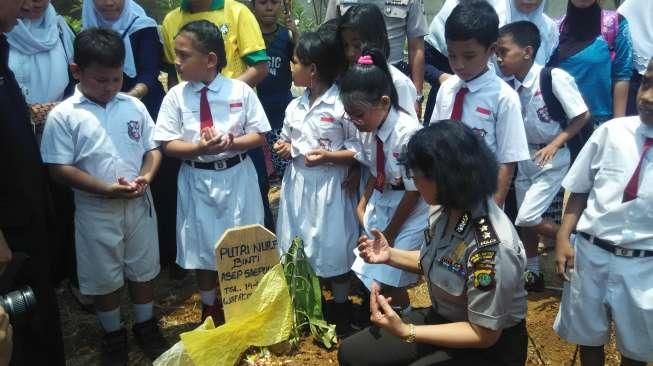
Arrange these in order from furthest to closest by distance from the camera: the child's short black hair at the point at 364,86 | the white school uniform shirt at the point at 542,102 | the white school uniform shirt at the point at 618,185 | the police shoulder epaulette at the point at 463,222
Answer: the white school uniform shirt at the point at 542,102 < the child's short black hair at the point at 364,86 < the white school uniform shirt at the point at 618,185 < the police shoulder epaulette at the point at 463,222

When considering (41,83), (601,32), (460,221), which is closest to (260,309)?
(460,221)

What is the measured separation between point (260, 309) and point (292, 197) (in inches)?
27.3

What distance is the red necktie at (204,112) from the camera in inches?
134

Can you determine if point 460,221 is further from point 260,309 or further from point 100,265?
point 100,265

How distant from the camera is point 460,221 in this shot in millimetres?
2359

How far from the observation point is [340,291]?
370 cm

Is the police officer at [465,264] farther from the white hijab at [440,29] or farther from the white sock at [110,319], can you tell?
the white hijab at [440,29]

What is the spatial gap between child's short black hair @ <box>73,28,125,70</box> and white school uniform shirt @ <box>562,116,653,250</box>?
231 centimetres

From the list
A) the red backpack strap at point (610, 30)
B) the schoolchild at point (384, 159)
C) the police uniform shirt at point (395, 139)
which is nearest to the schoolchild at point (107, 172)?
the schoolchild at point (384, 159)

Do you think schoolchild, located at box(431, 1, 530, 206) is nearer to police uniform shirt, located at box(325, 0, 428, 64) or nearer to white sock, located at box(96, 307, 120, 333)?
police uniform shirt, located at box(325, 0, 428, 64)

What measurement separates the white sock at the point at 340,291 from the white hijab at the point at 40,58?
1965 millimetres

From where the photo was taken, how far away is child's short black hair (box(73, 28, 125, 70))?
3086 mm

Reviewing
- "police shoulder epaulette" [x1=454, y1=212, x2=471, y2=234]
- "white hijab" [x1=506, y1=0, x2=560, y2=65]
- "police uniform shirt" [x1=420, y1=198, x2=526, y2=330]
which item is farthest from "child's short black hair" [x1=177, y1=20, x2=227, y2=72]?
"white hijab" [x1=506, y1=0, x2=560, y2=65]

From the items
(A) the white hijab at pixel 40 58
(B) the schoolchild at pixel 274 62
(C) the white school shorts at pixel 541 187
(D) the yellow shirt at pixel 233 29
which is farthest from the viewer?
(B) the schoolchild at pixel 274 62
